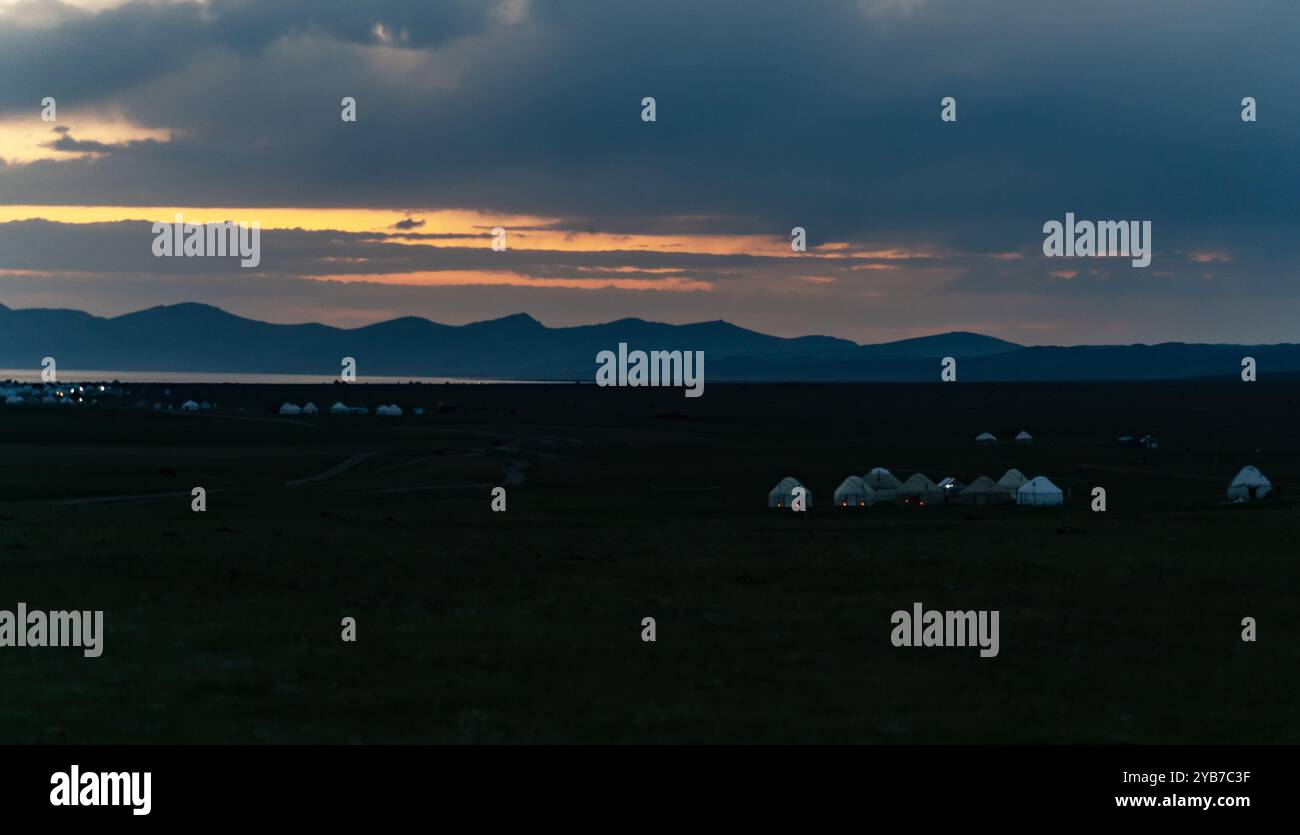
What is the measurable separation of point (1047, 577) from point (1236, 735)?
2046cm

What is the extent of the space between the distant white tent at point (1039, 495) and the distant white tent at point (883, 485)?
7254 mm

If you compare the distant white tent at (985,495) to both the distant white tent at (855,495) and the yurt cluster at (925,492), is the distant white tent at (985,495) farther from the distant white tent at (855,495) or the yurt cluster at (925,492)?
the distant white tent at (855,495)

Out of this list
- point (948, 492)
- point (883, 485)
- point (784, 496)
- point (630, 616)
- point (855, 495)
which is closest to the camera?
point (630, 616)

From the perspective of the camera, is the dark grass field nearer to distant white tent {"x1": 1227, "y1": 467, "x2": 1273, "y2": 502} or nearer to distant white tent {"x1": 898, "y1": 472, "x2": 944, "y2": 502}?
distant white tent {"x1": 1227, "y1": 467, "x2": 1273, "y2": 502}

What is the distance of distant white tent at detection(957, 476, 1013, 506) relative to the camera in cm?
8400

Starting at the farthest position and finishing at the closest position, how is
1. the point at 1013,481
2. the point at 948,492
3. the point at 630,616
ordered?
1. the point at 948,492
2. the point at 1013,481
3. the point at 630,616

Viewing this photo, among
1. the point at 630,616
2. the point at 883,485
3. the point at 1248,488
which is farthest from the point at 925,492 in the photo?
the point at 630,616

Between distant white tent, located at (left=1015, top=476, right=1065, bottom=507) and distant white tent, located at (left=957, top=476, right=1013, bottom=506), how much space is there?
1.88m

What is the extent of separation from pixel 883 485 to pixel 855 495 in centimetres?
327

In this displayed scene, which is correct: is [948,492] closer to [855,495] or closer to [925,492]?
[925,492]

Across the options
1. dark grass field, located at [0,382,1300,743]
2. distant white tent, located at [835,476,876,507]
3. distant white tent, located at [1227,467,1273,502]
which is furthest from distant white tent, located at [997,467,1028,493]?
distant white tent, located at [1227,467,1273,502]

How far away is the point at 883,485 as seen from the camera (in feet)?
274

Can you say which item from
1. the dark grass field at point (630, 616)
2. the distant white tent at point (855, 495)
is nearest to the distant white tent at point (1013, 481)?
the dark grass field at point (630, 616)
